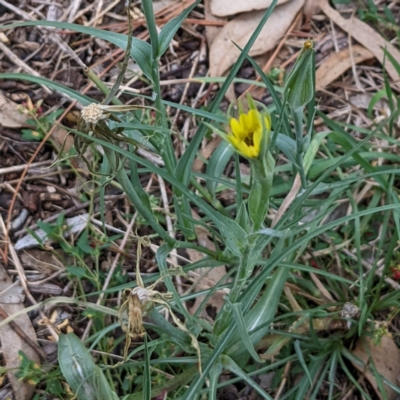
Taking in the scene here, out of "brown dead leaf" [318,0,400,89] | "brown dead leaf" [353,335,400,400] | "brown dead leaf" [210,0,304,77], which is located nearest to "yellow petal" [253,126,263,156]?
"brown dead leaf" [353,335,400,400]

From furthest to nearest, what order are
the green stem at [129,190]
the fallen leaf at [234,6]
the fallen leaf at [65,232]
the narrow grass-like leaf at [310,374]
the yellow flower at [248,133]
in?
the fallen leaf at [234,6] → the fallen leaf at [65,232] → the narrow grass-like leaf at [310,374] → the green stem at [129,190] → the yellow flower at [248,133]

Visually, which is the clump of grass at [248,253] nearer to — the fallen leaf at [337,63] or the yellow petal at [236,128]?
the yellow petal at [236,128]

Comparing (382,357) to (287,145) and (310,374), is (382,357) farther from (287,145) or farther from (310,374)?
(287,145)

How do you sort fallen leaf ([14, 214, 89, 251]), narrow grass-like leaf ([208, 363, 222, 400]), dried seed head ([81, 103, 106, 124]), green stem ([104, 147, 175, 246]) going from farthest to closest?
fallen leaf ([14, 214, 89, 251]) < narrow grass-like leaf ([208, 363, 222, 400]) < green stem ([104, 147, 175, 246]) < dried seed head ([81, 103, 106, 124])

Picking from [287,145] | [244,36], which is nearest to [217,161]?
[287,145]

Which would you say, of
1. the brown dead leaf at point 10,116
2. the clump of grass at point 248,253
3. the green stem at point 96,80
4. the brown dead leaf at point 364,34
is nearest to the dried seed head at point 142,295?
the clump of grass at point 248,253

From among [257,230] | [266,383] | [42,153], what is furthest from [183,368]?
[42,153]

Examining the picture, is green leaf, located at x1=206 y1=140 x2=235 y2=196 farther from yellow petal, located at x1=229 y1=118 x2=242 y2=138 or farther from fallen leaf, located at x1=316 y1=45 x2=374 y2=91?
yellow petal, located at x1=229 y1=118 x2=242 y2=138
